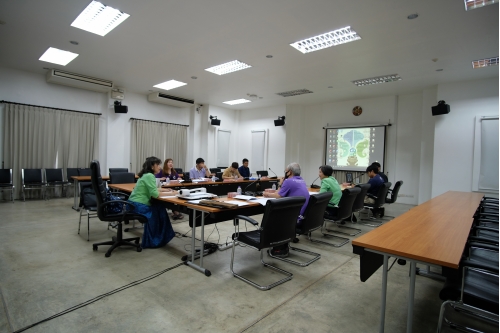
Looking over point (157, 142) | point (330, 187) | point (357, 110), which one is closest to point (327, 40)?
point (330, 187)

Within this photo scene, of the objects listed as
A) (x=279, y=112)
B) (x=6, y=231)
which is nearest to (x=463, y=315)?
(x=6, y=231)

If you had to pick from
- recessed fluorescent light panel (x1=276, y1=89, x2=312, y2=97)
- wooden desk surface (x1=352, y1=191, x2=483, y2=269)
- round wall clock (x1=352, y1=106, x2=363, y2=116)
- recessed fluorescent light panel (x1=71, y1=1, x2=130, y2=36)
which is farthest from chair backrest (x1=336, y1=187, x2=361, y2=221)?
round wall clock (x1=352, y1=106, x2=363, y2=116)

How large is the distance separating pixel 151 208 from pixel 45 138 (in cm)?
544

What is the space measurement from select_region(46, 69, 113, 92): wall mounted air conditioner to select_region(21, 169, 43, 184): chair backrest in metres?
2.35

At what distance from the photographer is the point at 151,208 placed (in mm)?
3490

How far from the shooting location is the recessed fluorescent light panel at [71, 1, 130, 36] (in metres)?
3.81

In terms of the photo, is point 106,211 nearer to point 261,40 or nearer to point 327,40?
point 261,40

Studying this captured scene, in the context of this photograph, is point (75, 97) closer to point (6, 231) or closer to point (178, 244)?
point (6, 231)

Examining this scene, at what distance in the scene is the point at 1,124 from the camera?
20.7 ft

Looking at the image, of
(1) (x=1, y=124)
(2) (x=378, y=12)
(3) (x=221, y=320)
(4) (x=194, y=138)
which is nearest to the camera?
(3) (x=221, y=320)

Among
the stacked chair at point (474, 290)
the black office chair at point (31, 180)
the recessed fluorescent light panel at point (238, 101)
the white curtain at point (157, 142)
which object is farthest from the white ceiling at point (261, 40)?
the stacked chair at point (474, 290)

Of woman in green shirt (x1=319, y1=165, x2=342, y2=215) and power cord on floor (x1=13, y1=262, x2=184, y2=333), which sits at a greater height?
woman in green shirt (x1=319, y1=165, x2=342, y2=215)

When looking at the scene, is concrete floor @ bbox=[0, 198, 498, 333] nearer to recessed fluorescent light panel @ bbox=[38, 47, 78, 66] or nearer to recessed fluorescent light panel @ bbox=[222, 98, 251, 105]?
recessed fluorescent light panel @ bbox=[38, 47, 78, 66]

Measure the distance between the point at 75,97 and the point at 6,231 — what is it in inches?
182
